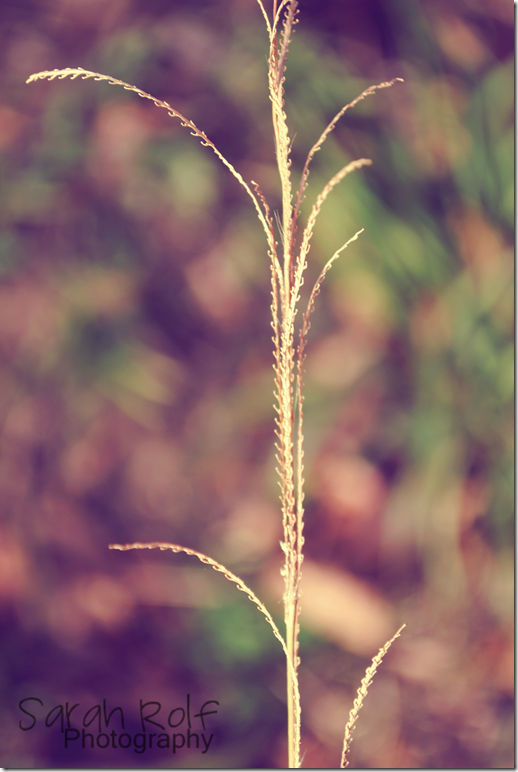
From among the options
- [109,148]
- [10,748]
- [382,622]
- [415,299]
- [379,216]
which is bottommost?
[10,748]

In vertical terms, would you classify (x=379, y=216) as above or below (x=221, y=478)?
above

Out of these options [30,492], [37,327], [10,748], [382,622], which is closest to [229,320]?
[37,327]

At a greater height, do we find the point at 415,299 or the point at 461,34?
the point at 461,34

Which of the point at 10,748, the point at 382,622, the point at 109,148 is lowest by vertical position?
the point at 10,748

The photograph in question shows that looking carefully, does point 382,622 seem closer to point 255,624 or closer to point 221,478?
point 255,624

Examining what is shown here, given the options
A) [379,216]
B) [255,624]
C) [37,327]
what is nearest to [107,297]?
[37,327]

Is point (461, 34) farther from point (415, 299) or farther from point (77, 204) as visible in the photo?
point (77, 204)
